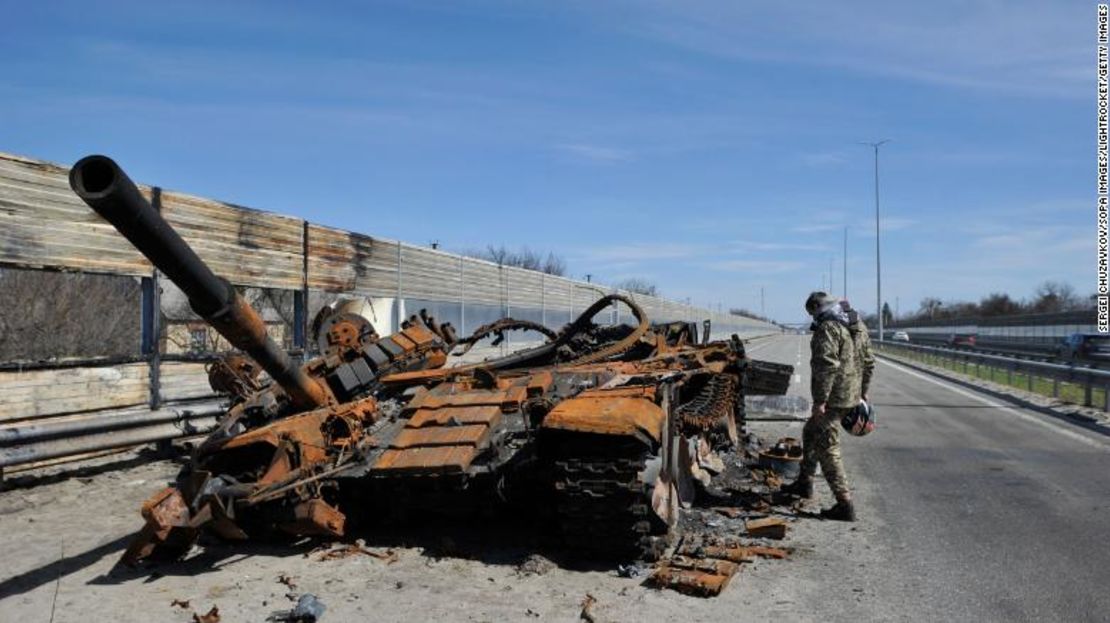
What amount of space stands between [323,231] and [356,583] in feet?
28.7

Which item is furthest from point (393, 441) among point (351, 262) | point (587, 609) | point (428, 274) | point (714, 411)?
point (428, 274)

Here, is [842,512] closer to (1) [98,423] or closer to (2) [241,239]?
(1) [98,423]

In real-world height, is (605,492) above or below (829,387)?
below

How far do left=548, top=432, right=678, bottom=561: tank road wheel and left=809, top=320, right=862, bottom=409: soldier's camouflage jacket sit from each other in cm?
259

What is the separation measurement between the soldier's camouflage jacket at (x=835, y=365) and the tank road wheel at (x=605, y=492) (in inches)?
102

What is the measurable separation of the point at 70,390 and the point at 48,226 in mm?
1690

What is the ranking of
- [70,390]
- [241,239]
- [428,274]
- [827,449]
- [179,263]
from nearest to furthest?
[179,263] → [827,449] → [70,390] → [241,239] → [428,274]

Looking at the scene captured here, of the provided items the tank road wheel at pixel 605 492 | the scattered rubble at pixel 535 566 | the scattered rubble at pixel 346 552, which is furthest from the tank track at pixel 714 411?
the scattered rubble at pixel 346 552

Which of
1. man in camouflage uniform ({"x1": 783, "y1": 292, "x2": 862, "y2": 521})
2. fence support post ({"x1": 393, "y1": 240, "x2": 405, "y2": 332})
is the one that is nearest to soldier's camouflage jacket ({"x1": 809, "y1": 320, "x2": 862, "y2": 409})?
man in camouflage uniform ({"x1": 783, "y1": 292, "x2": 862, "y2": 521})

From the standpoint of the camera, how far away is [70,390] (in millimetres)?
9453

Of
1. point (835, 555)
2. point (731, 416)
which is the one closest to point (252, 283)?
point (731, 416)

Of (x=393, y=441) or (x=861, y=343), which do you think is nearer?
(x=393, y=441)

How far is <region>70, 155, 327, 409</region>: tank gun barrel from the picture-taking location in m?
4.76

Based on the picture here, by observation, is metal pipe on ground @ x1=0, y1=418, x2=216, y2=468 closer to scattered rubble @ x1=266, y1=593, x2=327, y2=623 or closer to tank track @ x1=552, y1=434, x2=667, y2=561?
scattered rubble @ x1=266, y1=593, x2=327, y2=623
